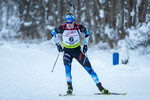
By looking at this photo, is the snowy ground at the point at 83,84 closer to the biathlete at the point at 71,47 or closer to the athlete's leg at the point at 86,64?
the athlete's leg at the point at 86,64

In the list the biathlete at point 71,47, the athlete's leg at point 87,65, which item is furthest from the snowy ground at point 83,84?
the biathlete at point 71,47

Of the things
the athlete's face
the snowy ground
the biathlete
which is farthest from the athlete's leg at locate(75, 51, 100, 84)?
the athlete's face

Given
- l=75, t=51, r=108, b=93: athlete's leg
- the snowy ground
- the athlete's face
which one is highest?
the athlete's face

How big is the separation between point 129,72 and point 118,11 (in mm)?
6052

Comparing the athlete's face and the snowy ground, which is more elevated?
the athlete's face

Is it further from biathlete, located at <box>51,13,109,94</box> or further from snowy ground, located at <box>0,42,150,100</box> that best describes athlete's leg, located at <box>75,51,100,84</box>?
snowy ground, located at <box>0,42,150,100</box>

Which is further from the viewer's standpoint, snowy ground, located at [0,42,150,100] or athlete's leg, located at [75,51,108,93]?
athlete's leg, located at [75,51,108,93]

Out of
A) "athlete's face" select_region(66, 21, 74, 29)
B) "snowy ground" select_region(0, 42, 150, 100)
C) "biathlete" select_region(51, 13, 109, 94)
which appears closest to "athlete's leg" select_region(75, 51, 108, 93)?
"biathlete" select_region(51, 13, 109, 94)

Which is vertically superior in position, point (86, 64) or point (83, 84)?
point (86, 64)

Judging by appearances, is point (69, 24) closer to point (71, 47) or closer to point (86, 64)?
point (71, 47)

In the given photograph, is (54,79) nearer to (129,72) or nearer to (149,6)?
(129,72)

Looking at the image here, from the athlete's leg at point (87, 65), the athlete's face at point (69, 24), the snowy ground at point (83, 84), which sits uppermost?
the athlete's face at point (69, 24)

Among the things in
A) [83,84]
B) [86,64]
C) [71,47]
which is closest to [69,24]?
[71,47]

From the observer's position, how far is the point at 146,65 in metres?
7.04
